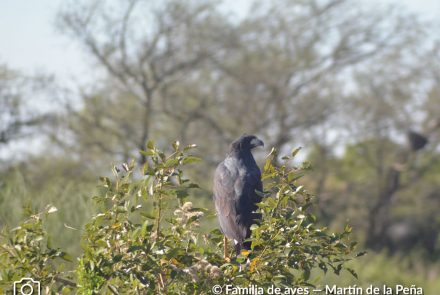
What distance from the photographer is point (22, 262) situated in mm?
4844

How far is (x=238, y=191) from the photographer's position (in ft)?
21.7

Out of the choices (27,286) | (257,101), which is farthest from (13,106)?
(27,286)

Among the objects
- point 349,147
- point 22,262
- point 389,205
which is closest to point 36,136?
point 349,147

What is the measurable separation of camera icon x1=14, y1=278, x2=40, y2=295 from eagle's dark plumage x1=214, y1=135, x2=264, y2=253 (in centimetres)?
153

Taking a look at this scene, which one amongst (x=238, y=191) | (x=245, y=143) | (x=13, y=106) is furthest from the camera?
(x=13, y=106)

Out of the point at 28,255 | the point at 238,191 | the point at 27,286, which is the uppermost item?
the point at 238,191

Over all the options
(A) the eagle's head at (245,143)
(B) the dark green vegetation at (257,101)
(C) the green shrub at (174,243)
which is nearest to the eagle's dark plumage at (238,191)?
(A) the eagle's head at (245,143)

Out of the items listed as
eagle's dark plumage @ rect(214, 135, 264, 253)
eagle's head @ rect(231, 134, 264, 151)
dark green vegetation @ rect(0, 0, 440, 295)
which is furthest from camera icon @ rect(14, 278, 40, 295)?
dark green vegetation @ rect(0, 0, 440, 295)

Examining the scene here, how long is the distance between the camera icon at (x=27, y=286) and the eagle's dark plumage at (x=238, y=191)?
5.02ft

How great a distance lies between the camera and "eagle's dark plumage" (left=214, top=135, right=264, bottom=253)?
254 inches

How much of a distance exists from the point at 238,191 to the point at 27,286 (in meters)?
2.02

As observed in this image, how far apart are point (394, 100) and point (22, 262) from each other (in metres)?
21.4

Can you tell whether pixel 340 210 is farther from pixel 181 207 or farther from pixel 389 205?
pixel 181 207

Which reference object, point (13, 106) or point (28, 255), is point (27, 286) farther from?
point (13, 106)
